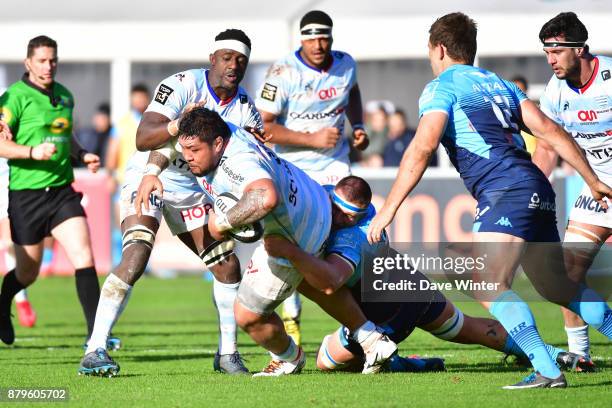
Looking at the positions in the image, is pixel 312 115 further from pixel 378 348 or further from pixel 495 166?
pixel 495 166

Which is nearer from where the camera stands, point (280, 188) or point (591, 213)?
point (280, 188)

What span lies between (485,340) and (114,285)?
2.87 metres

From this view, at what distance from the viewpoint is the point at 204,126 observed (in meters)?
7.59

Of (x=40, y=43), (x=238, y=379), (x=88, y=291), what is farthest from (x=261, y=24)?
(x=238, y=379)

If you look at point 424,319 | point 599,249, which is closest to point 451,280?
point 424,319

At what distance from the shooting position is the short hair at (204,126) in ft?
24.8

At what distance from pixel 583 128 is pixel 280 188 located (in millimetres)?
2952

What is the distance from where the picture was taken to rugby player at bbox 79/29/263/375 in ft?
28.8

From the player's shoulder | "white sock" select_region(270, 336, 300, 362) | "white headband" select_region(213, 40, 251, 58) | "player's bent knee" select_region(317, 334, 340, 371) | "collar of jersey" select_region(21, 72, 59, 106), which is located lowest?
"player's bent knee" select_region(317, 334, 340, 371)

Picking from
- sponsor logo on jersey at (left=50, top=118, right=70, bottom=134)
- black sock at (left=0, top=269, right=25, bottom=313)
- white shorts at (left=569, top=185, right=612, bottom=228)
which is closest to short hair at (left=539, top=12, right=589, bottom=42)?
Result: white shorts at (left=569, top=185, right=612, bottom=228)

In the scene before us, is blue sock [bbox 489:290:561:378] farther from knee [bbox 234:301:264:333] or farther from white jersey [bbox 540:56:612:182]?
white jersey [bbox 540:56:612:182]

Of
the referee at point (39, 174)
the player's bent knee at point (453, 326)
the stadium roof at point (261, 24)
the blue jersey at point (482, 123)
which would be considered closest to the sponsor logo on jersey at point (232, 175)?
the blue jersey at point (482, 123)

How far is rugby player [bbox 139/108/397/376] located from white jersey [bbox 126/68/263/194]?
796mm

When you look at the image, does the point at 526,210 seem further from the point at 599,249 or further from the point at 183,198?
the point at 183,198
